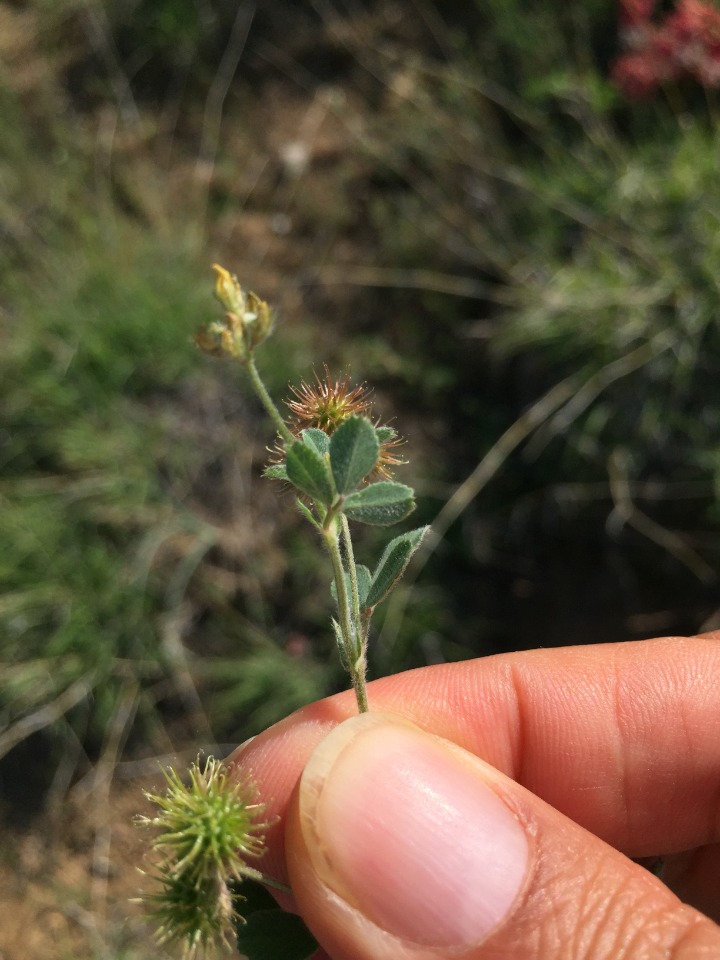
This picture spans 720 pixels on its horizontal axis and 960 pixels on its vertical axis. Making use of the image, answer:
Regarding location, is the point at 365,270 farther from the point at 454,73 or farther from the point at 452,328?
the point at 454,73

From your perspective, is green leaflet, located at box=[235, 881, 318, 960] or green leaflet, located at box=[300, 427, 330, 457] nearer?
green leaflet, located at box=[300, 427, 330, 457]

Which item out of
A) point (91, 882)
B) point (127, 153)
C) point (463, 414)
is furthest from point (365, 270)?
point (91, 882)

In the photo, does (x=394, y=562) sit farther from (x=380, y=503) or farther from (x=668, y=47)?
(x=668, y=47)

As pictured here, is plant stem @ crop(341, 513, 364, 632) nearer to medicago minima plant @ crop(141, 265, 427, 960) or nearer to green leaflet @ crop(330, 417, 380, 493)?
medicago minima plant @ crop(141, 265, 427, 960)

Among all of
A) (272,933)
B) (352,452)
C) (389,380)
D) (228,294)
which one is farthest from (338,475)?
(389,380)

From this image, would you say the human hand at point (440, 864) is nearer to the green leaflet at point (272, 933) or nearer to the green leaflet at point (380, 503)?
the green leaflet at point (272, 933)

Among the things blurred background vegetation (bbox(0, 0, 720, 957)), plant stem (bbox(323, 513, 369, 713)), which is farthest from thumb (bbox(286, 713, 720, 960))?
blurred background vegetation (bbox(0, 0, 720, 957))

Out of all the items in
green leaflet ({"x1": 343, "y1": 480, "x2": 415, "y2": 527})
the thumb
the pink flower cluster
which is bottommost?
the thumb

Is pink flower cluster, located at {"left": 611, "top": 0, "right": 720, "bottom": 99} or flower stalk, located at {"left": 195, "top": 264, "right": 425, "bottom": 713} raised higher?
pink flower cluster, located at {"left": 611, "top": 0, "right": 720, "bottom": 99}
